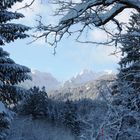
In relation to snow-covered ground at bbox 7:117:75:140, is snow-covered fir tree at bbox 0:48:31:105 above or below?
above

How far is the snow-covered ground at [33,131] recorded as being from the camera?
5281 cm

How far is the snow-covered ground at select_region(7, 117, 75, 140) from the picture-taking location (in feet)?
173

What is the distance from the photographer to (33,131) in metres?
61.7

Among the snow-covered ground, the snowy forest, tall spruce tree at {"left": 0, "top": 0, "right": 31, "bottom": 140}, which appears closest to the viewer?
the snowy forest

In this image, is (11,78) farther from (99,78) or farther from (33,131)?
(33,131)

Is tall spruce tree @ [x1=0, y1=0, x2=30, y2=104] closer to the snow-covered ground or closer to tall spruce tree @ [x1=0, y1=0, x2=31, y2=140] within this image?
tall spruce tree @ [x1=0, y1=0, x2=31, y2=140]

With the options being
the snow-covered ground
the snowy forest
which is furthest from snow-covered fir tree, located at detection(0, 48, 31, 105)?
the snow-covered ground

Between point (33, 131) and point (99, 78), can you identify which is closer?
point (99, 78)

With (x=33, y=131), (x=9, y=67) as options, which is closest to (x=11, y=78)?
(x=9, y=67)

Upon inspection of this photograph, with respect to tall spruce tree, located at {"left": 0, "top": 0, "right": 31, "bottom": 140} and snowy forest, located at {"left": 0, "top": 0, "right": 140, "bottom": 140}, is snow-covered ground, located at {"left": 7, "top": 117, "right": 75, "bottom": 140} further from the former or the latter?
tall spruce tree, located at {"left": 0, "top": 0, "right": 31, "bottom": 140}

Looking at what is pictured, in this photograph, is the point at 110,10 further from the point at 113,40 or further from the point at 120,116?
the point at 120,116

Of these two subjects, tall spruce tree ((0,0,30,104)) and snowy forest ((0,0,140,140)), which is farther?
tall spruce tree ((0,0,30,104))

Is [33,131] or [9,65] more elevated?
[9,65]

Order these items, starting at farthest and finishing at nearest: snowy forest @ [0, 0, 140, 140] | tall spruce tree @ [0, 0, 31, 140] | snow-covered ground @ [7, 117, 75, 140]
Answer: snow-covered ground @ [7, 117, 75, 140]
tall spruce tree @ [0, 0, 31, 140]
snowy forest @ [0, 0, 140, 140]
